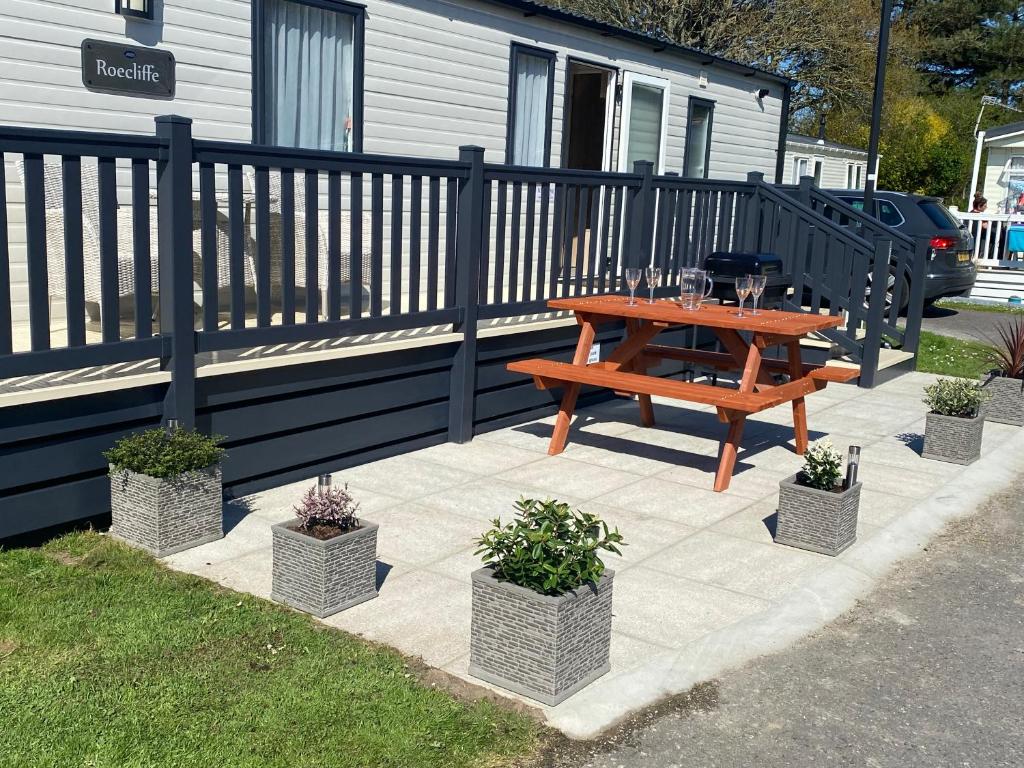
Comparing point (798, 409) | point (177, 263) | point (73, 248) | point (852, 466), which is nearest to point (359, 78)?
point (177, 263)

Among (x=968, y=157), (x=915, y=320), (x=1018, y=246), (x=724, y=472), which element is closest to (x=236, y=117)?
(x=724, y=472)

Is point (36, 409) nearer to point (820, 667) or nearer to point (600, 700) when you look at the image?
point (600, 700)

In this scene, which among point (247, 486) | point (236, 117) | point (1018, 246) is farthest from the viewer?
point (1018, 246)

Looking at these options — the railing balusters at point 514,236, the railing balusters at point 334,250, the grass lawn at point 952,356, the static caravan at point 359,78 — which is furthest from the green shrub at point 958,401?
the static caravan at point 359,78

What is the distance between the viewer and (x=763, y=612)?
164 inches

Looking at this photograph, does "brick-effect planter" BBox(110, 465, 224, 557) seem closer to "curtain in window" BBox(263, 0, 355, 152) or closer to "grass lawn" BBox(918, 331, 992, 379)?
"curtain in window" BBox(263, 0, 355, 152)

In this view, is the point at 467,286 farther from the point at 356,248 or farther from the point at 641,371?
the point at 641,371

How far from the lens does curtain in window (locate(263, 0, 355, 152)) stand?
7137 millimetres

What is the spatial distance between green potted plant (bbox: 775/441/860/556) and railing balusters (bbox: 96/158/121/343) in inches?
120

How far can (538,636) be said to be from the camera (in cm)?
333

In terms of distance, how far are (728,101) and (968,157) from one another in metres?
21.8

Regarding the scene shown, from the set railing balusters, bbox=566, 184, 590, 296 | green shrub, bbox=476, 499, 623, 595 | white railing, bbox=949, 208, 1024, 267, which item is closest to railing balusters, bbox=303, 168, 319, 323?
railing balusters, bbox=566, 184, 590, 296

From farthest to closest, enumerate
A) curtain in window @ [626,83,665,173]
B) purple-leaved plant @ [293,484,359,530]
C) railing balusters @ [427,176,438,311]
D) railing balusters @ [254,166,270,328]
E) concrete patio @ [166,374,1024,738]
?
1. curtain in window @ [626,83,665,173]
2. railing balusters @ [427,176,438,311]
3. railing balusters @ [254,166,270,328]
4. purple-leaved plant @ [293,484,359,530]
5. concrete patio @ [166,374,1024,738]

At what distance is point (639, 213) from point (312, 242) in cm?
319
